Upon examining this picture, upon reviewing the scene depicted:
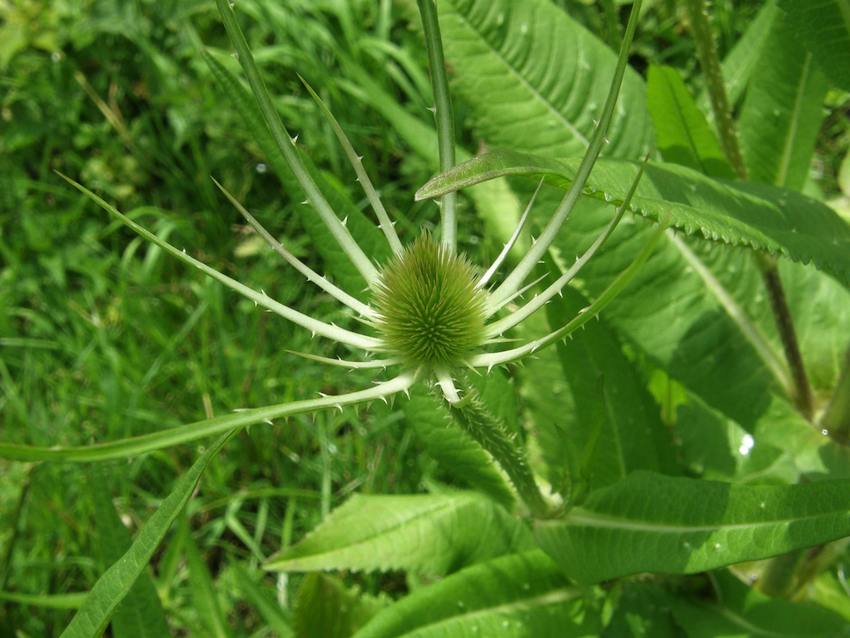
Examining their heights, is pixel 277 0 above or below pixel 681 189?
above

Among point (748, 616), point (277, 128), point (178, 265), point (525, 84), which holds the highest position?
point (178, 265)

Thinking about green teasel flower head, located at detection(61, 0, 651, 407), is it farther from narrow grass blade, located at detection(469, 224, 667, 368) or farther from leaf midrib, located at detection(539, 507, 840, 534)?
leaf midrib, located at detection(539, 507, 840, 534)

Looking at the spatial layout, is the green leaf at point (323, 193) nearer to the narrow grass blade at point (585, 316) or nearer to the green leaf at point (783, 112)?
the narrow grass blade at point (585, 316)

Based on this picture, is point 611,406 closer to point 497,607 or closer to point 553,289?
point 497,607

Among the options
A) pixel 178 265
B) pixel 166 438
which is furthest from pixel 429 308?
pixel 178 265

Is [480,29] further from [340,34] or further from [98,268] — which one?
[98,268]

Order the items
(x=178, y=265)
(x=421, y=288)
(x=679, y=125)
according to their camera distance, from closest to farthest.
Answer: (x=421, y=288), (x=679, y=125), (x=178, y=265)

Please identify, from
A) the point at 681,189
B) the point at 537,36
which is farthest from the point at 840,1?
→ the point at 537,36
